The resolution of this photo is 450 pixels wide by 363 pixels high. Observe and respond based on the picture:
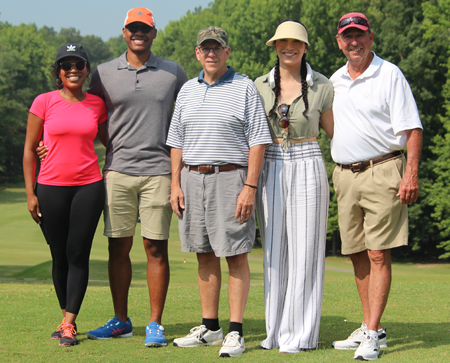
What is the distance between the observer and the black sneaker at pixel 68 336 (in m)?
4.69

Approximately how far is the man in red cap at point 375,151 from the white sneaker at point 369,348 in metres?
0.04

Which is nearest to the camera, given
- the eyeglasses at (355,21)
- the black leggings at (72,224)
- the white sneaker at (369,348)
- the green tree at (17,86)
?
the white sneaker at (369,348)

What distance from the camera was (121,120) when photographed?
508cm

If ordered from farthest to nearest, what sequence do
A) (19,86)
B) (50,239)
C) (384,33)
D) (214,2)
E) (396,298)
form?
1. (214,2)
2. (19,86)
3. (384,33)
4. (396,298)
5. (50,239)

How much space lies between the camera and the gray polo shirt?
5055mm

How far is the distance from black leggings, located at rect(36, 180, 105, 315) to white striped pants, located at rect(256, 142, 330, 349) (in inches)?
60.3

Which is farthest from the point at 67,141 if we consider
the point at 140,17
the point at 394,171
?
the point at 394,171

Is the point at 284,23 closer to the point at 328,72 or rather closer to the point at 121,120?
the point at 121,120

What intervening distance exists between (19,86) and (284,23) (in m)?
65.6

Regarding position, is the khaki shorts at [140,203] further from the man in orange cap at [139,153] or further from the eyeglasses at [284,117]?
the eyeglasses at [284,117]

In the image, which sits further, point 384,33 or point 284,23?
point 384,33

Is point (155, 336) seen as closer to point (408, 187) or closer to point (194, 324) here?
point (194, 324)

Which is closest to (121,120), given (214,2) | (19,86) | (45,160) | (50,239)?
(45,160)

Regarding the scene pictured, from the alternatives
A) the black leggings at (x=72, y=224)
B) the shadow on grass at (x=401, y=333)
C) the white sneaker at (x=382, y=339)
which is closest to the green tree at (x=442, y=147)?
the shadow on grass at (x=401, y=333)
